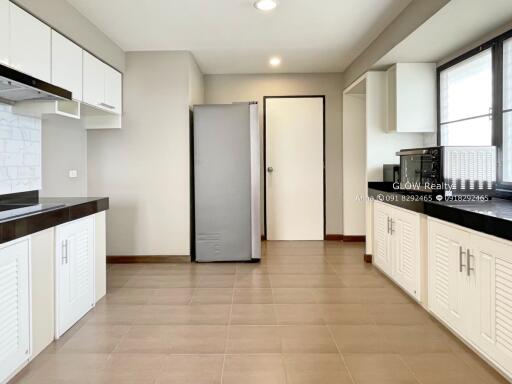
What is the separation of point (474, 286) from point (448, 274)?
34 centimetres

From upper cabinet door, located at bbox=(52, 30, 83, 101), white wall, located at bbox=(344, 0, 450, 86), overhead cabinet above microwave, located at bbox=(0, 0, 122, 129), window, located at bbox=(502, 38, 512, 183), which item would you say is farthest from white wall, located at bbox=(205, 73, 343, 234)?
window, located at bbox=(502, 38, 512, 183)

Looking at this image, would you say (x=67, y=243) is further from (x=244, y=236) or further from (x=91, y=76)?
(x=244, y=236)

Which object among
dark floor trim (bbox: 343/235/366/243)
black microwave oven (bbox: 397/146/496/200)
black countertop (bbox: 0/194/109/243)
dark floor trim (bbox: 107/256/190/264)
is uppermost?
black microwave oven (bbox: 397/146/496/200)

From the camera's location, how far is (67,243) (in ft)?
8.89

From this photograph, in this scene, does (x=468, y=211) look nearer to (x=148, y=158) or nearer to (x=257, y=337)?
(x=257, y=337)

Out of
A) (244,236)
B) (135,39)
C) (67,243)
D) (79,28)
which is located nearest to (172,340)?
(67,243)

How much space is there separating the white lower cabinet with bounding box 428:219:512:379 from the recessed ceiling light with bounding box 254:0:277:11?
2.13m

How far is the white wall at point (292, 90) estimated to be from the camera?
596cm

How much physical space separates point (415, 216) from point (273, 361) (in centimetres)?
163

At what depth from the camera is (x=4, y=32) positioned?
7.81 feet

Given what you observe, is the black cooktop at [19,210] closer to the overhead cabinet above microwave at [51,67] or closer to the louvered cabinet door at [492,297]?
the overhead cabinet above microwave at [51,67]

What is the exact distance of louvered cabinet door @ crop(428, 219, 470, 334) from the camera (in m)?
2.42

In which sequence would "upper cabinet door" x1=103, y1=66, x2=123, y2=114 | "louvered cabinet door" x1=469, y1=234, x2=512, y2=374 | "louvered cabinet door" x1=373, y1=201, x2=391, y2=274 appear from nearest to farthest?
"louvered cabinet door" x1=469, y1=234, x2=512, y2=374 < "louvered cabinet door" x1=373, y1=201, x2=391, y2=274 < "upper cabinet door" x1=103, y1=66, x2=123, y2=114

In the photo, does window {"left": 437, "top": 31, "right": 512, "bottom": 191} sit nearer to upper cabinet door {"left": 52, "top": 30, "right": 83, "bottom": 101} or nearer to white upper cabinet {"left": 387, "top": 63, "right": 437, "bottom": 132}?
white upper cabinet {"left": 387, "top": 63, "right": 437, "bottom": 132}
